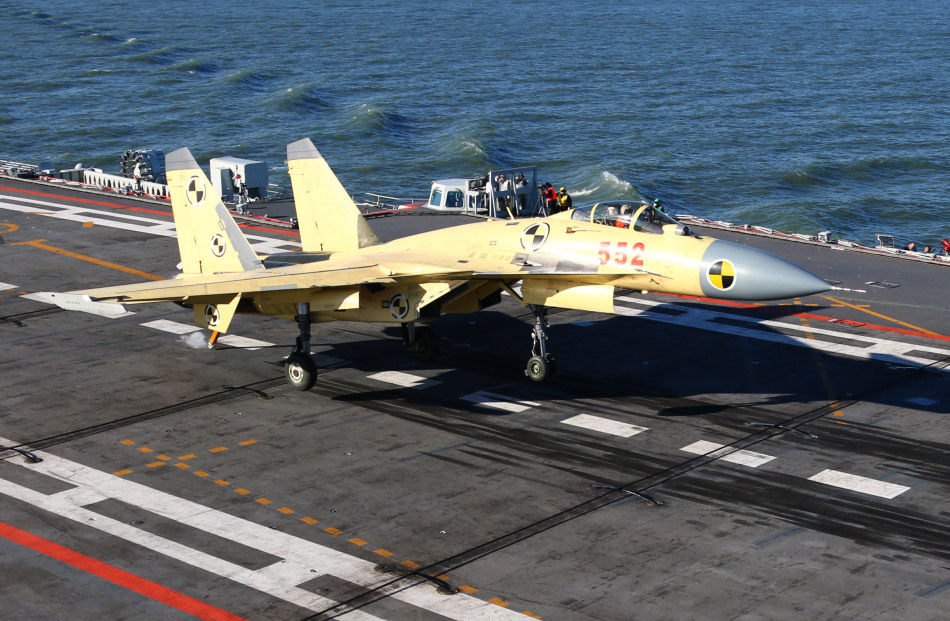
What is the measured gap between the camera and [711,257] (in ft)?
74.3

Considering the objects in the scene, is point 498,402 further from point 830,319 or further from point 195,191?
point 830,319

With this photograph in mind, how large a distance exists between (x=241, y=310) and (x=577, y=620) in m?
14.3

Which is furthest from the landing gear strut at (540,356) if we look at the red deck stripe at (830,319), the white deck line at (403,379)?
the red deck stripe at (830,319)

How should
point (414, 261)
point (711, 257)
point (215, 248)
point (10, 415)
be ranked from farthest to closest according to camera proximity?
point (215, 248), point (414, 261), point (10, 415), point (711, 257)

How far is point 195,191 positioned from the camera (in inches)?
1129

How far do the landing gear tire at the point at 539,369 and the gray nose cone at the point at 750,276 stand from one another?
4644 mm

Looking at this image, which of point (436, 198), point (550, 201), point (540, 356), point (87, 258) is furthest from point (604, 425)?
point (436, 198)

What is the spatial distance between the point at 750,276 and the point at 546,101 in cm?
7849

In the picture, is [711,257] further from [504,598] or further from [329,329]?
[329,329]

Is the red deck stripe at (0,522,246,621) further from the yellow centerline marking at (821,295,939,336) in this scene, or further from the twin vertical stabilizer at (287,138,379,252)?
the yellow centerline marking at (821,295,939,336)

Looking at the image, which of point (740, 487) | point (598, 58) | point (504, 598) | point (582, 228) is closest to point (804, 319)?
point (582, 228)

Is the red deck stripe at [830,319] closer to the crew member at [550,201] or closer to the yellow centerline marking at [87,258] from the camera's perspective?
the crew member at [550,201]

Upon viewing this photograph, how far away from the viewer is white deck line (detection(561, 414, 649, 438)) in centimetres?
2342

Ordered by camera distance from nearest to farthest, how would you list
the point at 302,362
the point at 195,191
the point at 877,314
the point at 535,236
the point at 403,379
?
1. the point at 535,236
2. the point at 302,362
3. the point at 403,379
4. the point at 195,191
5. the point at 877,314
